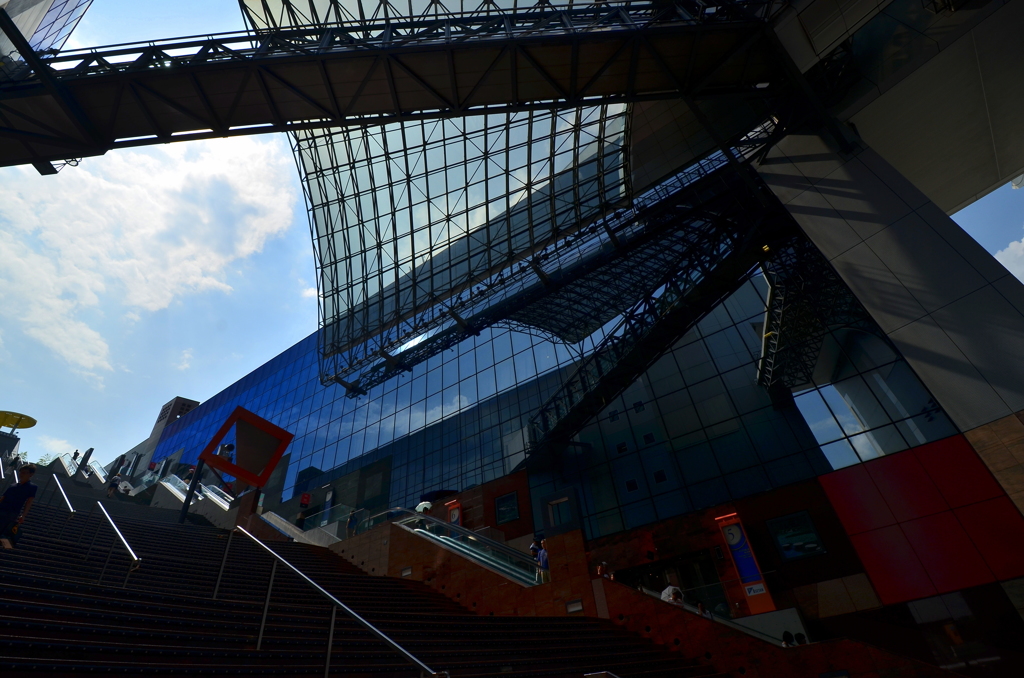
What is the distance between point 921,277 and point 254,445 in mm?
25844

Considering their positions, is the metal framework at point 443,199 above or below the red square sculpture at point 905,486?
above

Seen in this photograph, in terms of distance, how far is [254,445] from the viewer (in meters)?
23.8

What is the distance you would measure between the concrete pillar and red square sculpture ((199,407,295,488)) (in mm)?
22080

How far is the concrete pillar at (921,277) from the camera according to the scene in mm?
11094

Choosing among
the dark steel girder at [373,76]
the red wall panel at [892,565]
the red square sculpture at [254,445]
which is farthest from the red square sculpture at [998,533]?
the red square sculpture at [254,445]

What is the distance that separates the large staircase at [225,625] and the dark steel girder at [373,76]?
11.1m

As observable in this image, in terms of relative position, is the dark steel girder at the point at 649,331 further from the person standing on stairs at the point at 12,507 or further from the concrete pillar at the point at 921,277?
the person standing on stairs at the point at 12,507

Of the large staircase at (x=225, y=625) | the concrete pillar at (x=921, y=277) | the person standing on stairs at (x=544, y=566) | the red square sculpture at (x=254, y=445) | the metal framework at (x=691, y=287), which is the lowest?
the large staircase at (x=225, y=625)

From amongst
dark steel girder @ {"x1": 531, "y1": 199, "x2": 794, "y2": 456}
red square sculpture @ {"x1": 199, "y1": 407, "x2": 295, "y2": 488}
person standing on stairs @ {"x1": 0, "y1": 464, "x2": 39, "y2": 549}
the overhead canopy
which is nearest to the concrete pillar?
dark steel girder @ {"x1": 531, "y1": 199, "x2": 794, "y2": 456}

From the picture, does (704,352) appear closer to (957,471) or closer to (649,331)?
(649,331)

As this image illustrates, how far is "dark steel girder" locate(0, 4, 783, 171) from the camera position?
1399cm

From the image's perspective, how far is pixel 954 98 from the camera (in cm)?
1478

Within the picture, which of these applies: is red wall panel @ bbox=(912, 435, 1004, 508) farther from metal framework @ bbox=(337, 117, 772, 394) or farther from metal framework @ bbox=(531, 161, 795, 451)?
metal framework @ bbox=(337, 117, 772, 394)

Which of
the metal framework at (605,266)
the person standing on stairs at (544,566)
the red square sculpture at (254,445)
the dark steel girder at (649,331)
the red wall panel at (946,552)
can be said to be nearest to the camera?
the person standing on stairs at (544,566)
